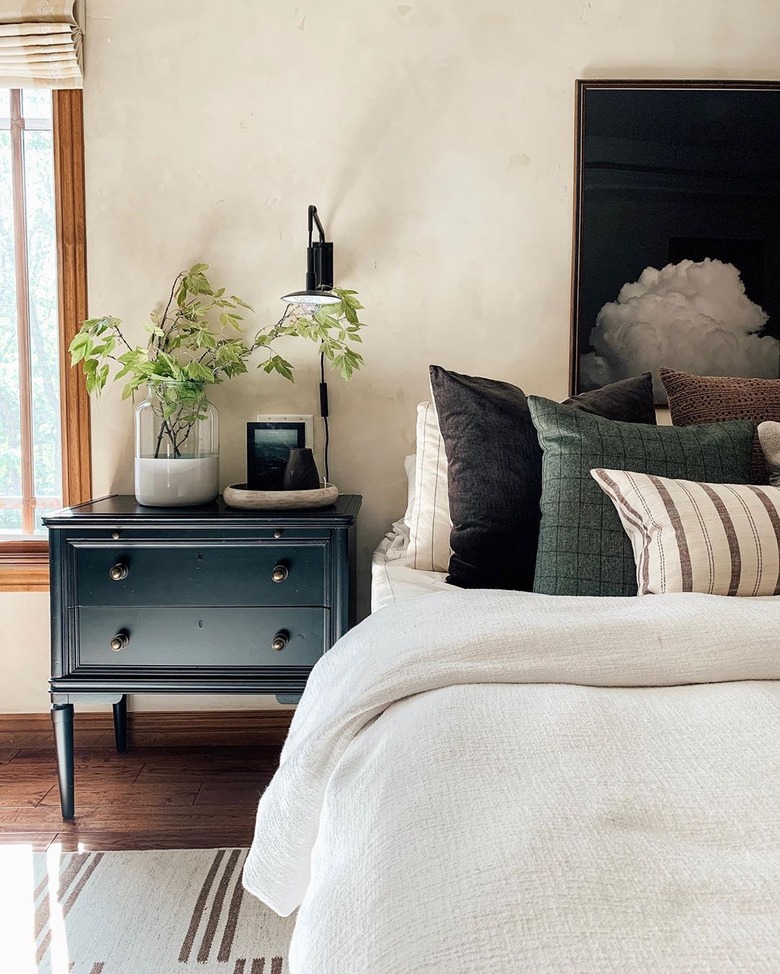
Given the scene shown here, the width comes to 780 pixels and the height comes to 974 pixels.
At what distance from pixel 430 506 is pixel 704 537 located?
713mm

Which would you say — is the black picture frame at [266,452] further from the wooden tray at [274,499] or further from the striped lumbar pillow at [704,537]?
the striped lumbar pillow at [704,537]

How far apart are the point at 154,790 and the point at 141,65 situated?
6.83 ft

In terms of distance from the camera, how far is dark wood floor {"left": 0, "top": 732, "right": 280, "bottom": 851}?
6.38 ft

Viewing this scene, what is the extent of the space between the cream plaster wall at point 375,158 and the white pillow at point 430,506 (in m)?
0.40

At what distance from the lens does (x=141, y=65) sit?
234cm

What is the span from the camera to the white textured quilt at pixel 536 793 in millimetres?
532

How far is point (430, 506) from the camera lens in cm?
200

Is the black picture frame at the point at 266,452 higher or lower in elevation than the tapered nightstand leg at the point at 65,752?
higher

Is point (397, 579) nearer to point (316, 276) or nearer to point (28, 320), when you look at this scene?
point (316, 276)

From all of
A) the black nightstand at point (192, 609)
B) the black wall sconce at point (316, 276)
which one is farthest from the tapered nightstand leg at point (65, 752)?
the black wall sconce at point (316, 276)

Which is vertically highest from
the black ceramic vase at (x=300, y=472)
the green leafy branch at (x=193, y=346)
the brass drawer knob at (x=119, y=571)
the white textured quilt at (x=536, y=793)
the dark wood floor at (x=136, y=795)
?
the green leafy branch at (x=193, y=346)

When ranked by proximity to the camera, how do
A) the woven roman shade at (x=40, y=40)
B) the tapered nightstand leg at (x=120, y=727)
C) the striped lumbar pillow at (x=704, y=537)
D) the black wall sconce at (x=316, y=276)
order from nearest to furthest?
the striped lumbar pillow at (x=704, y=537) < the black wall sconce at (x=316, y=276) < the woven roman shade at (x=40, y=40) < the tapered nightstand leg at (x=120, y=727)

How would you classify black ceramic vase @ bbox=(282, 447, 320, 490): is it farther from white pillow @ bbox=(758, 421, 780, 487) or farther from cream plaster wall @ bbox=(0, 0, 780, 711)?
white pillow @ bbox=(758, 421, 780, 487)

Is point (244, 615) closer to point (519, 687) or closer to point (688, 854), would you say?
point (519, 687)
